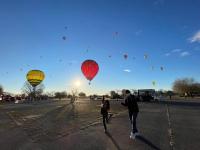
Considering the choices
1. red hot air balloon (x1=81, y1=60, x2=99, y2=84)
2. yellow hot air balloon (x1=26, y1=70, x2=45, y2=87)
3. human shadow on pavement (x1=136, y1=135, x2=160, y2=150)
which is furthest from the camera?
yellow hot air balloon (x1=26, y1=70, x2=45, y2=87)

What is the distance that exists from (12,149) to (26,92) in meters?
180

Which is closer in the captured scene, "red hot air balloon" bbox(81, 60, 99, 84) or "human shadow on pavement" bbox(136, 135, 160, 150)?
"human shadow on pavement" bbox(136, 135, 160, 150)

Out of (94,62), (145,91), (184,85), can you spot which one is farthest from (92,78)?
(184,85)

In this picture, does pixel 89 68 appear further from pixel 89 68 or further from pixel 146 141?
pixel 146 141

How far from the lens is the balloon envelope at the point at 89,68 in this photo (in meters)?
46.9

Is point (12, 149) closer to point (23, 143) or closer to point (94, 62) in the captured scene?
point (23, 143)

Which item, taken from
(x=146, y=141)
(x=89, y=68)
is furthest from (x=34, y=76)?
(x=146, y=141)

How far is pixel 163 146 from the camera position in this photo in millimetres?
11062

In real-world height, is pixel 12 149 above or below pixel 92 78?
below

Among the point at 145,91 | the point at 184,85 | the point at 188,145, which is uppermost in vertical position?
the point at 184,85

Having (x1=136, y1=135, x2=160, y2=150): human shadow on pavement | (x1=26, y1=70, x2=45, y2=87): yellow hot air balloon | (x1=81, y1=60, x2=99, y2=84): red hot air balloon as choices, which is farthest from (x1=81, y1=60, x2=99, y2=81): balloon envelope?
(x1=136, y1=135, x2=160, y2=150): human shadow on pavement

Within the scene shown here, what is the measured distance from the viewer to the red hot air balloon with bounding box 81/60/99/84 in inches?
1847

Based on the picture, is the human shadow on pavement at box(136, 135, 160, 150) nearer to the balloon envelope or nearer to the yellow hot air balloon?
the balloon envelope

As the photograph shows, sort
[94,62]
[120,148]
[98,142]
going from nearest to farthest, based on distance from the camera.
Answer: [120,148] < [98,142] < [94,62]
